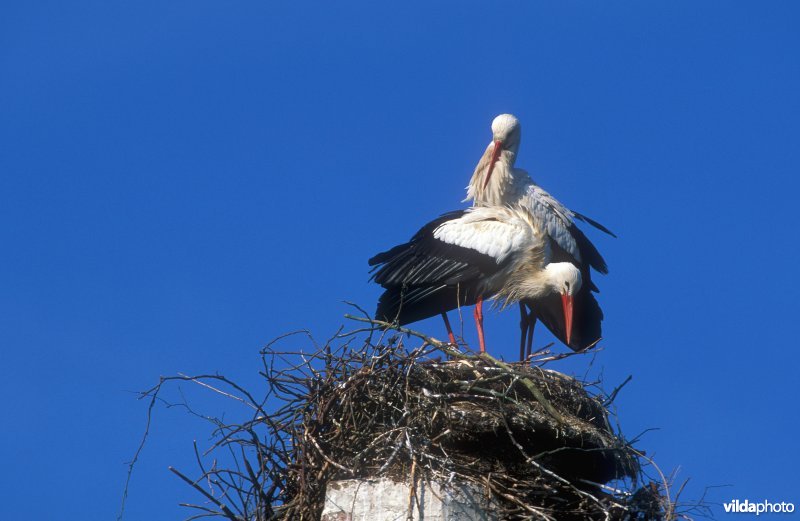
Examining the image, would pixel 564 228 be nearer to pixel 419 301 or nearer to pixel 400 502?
pixel 419 301

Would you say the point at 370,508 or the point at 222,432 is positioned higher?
the point at 222,432

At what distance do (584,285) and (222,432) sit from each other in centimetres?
308

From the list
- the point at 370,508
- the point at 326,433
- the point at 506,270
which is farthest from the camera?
the point at 506,270

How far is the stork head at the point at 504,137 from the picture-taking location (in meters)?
7.80

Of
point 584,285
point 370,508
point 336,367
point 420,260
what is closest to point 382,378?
point 336,367

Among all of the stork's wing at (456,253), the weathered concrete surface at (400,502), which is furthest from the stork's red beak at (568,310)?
the weathered concrete surface at (400,502)

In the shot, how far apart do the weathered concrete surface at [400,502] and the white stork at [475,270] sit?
8.02 ft

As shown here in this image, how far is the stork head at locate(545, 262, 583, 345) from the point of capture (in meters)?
7.12

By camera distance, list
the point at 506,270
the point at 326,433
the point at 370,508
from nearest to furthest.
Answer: the point at 370,508 → the point at 326,433 → the point at 506,270

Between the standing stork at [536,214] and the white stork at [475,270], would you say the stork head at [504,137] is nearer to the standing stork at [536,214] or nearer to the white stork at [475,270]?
the standing stork at [536,214]

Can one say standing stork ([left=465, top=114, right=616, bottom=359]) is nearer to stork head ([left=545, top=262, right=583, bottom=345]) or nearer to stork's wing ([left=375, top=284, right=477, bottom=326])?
stork head ([left=545, top=262, right=583, bottom=345])

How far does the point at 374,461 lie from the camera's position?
15.9 ft

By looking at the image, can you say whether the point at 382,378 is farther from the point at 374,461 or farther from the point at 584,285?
the point at 584,285

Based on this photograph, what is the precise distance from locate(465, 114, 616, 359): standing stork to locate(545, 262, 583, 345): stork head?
0.15 m
